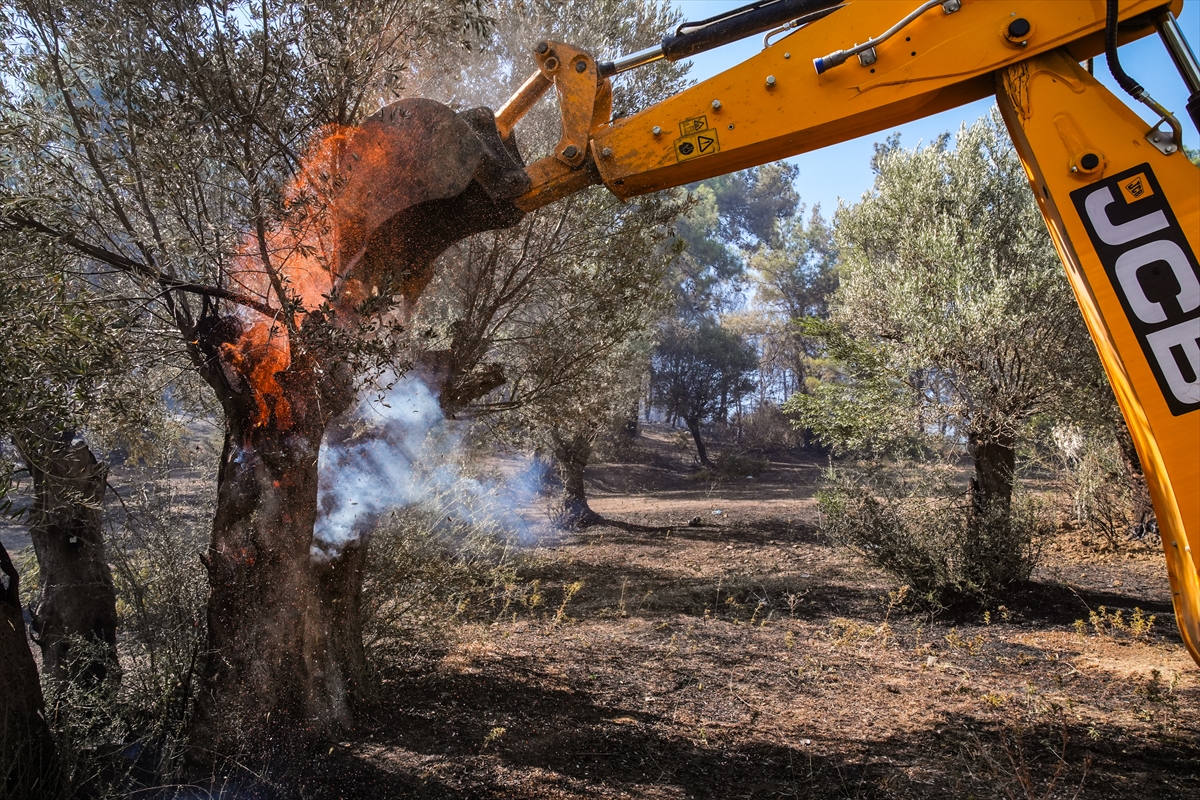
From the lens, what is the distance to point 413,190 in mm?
4086

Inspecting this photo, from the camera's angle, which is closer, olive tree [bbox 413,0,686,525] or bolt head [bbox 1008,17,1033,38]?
bolt head [bbox 1008,17,1033,38]

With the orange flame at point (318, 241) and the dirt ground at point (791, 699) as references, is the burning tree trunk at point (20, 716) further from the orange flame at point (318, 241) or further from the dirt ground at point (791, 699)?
the orange flame at point (318, 241)

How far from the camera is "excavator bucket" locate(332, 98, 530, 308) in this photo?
13.0ft

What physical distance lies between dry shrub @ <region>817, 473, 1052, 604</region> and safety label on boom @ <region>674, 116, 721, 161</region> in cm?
559

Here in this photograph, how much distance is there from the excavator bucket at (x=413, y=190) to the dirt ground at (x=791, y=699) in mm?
2877

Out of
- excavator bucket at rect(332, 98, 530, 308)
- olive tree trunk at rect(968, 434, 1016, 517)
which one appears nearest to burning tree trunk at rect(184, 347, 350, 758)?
excavator bucket at rect(332, 98, 530, 308)

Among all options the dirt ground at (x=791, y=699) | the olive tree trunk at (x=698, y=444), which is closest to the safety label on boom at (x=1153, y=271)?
the dirt ground at (x=791, y=699)

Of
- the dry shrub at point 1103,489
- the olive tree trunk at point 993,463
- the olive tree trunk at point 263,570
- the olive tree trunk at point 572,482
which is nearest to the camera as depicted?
the olive tree trunk at point 263,570

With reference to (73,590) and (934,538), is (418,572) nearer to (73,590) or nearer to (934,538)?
(73,590)

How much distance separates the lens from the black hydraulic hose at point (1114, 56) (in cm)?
296

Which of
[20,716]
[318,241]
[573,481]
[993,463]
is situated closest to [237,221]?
[318,241]

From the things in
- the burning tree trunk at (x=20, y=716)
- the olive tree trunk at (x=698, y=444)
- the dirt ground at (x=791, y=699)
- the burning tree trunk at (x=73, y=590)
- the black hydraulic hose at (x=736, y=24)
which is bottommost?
the dirt ground at (x=791, y=699)

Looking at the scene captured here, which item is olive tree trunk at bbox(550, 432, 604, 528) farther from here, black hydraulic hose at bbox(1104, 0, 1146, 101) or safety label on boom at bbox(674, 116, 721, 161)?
black hydraulic hose at bbox(1104, 0, 1146, 101)

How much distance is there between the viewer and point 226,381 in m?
4.47
